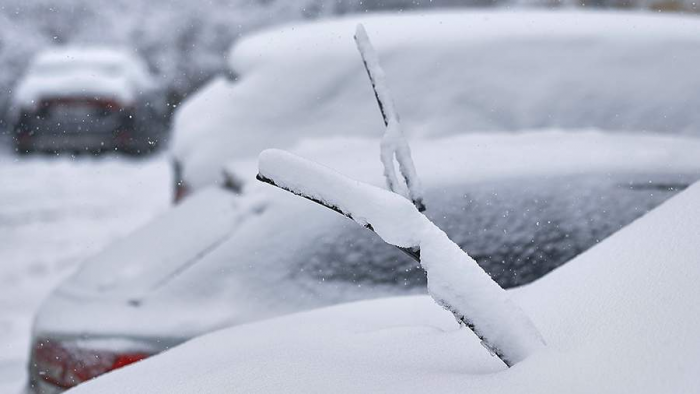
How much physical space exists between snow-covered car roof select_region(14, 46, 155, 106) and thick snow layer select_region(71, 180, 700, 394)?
36.2ft

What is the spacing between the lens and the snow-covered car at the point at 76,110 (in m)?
12.6

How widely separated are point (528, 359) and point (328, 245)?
4.58 ft

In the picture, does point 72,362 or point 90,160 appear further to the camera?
point 90,160

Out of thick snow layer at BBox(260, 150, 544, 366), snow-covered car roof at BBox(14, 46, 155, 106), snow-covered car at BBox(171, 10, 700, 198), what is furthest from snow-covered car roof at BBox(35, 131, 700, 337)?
snow-covered car roof at BBox(14, 46, 155, 106)

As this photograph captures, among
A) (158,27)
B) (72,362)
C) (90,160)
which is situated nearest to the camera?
(72,362)

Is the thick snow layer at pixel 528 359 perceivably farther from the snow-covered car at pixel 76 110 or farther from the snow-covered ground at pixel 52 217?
the snow-covered car at pixel 76 110

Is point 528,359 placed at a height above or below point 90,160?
above

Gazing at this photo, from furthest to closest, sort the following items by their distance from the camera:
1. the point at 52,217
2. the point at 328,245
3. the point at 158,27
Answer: the point at 158,27 < the point at 52,217 < the point at 328,245

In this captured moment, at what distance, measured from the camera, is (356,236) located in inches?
114

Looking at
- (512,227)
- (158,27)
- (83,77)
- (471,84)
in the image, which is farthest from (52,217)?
(158,27)

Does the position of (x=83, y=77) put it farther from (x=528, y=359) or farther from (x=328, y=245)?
(x=528, y=359)

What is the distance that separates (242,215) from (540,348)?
1593 mm

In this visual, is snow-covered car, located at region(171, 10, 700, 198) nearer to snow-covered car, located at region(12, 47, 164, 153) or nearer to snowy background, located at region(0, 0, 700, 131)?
snow-covered car, located at region(12, 47, 164, 153)

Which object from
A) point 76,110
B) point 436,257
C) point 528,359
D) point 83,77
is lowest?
point 76,110
